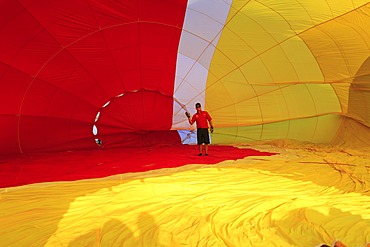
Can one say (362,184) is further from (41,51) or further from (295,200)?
(41,51)

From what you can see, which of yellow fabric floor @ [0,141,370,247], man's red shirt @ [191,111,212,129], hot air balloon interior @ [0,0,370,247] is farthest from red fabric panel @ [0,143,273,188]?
man's red shirt @ [191,111,212,129]

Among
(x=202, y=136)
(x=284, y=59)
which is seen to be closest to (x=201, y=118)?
(x=202, y=136)

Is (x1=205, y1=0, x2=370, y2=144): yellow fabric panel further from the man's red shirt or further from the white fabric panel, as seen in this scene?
the man's red shirt

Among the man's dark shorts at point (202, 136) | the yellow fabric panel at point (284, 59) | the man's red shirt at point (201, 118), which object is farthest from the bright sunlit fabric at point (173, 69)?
the man's dark shorts at point (202, 136)

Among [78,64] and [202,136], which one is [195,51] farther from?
[78,64]

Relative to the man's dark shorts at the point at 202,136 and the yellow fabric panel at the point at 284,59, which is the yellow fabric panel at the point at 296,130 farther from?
the man's dark shorts at the point at 202,136

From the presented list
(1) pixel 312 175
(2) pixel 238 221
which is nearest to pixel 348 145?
(1) pixel 312 175

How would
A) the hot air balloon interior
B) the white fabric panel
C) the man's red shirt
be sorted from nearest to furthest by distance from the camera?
1. the hot air balloon interior
2. the white fabric panel
3. the man's red shirt

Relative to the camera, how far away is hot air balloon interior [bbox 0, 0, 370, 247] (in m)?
2.06

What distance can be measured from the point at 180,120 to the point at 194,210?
4.64 meters

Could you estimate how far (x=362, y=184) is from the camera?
9.68ft

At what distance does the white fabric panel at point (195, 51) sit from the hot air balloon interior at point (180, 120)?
0.03 meters

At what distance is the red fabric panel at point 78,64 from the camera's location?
14.8 ft

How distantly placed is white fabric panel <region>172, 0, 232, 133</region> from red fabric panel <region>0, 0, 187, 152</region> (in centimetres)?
15
